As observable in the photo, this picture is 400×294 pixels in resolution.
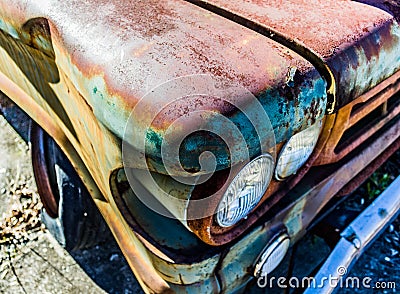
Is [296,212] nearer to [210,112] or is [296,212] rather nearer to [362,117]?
[362,117]

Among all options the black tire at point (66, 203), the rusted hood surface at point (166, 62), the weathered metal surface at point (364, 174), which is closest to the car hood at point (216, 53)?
the rusted hood surface at point (166, 62)

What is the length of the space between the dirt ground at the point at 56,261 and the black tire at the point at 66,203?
8 centimetres

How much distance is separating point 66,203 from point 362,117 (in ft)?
3.96

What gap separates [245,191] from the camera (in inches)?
53.0

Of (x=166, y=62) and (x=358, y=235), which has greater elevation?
(x=166, y=62)

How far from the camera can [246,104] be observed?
116 centimetres

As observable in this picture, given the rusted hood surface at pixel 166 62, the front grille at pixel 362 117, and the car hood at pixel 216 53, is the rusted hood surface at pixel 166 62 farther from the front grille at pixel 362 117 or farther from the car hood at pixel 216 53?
the front grille at pixel 362 117

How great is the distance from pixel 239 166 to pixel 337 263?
0.64m

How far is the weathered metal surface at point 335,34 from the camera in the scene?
133cm

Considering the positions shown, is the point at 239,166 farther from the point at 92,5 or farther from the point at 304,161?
the point at 92,5

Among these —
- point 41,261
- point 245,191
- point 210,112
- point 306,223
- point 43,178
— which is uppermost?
point 210,112

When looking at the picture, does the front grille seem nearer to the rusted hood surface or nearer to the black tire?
the rusted hood surface

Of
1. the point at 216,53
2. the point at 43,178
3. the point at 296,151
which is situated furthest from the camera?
the point at 43,178

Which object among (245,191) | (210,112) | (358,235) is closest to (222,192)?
(245,191)
